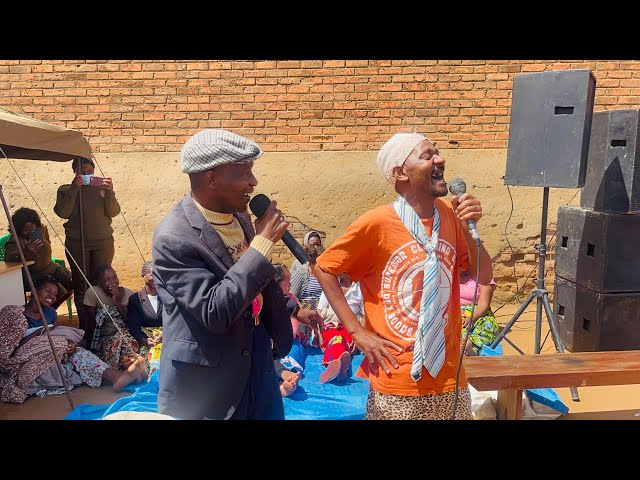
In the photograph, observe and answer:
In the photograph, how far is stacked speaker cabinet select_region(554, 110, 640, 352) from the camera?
452 centimetres

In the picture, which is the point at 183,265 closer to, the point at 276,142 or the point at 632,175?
the point at 632,175

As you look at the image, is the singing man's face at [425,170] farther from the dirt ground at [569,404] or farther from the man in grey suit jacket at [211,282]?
the dirt ground at [569,404]

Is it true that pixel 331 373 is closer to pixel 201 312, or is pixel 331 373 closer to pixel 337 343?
pixel 337 343

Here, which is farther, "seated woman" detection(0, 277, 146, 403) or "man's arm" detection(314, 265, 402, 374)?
"seated woman" detection(0, 277, 146, 403)

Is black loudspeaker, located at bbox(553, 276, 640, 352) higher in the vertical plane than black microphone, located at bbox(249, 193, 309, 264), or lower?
lower

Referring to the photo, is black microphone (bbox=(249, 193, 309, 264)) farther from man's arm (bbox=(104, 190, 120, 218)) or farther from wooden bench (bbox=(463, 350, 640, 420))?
man's arm (bbox=(104, 190, 120, 218))

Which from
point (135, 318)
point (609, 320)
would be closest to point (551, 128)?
point (609, 320)

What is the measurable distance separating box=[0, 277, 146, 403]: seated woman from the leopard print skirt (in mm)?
3105

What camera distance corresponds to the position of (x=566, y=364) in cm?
366

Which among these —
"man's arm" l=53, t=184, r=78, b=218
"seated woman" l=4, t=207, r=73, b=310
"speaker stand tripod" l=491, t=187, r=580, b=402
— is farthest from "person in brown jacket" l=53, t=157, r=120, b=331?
"speaker stand tripod" l=491, t=187, r=580, b=402

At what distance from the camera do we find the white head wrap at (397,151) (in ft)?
7.31

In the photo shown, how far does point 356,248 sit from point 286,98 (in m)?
5.35

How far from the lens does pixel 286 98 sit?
23.6ft

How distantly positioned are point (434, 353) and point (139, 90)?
6.38 m
